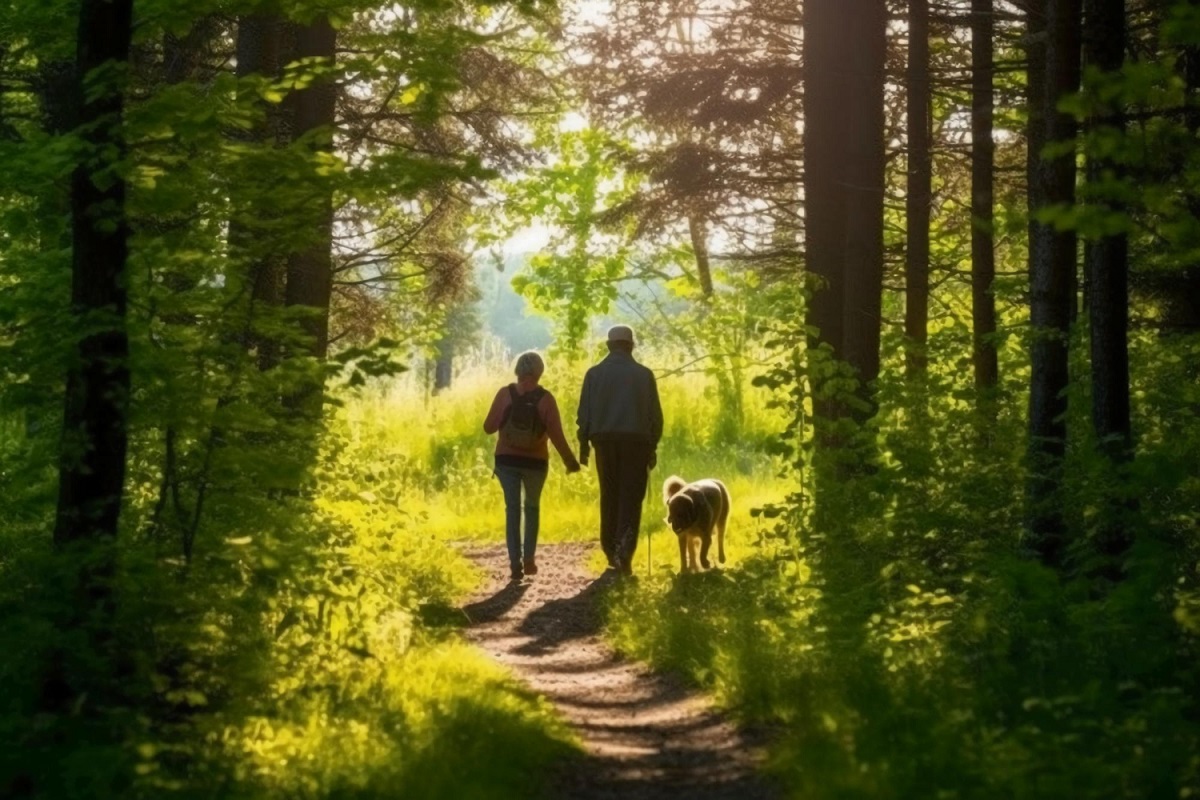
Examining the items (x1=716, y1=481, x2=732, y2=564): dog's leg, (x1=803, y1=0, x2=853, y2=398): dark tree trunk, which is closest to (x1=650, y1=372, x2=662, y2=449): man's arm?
(x1=716, y1=481, x2=732, y2=564): dog's leg

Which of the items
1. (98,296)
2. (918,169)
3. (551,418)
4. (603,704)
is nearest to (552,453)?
(918,169)

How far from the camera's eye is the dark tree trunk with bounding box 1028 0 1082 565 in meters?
10.5

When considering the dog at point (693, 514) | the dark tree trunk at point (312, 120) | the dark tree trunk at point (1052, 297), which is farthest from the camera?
the dog at point (693, 514)

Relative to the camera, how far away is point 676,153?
16312 millimetres

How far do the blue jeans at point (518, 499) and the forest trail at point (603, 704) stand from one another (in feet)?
1.30

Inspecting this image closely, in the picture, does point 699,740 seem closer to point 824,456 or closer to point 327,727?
point 327,727

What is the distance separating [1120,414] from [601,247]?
27780 mm

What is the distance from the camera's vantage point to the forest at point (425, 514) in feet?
23.0

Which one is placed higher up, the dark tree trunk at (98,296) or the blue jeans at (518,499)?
the dark tree trunk at (98,296)

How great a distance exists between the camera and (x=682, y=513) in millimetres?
14078

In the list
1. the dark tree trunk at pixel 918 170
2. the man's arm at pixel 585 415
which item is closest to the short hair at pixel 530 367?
the man's arm at pixel 585 415

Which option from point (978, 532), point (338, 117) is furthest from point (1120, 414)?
point (338, 117)

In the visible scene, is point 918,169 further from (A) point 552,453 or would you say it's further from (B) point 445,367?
(B) point 445,367

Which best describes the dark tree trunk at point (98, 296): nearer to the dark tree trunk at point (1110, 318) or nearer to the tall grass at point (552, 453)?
the dark tree trunk at point (1110, 318)
